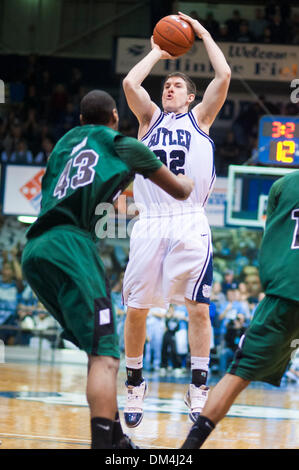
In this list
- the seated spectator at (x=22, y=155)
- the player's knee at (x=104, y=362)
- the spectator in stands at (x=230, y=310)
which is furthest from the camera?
the seated spectator at (x=22, y=155)

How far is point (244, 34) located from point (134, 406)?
1297cm

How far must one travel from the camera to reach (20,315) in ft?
46.0

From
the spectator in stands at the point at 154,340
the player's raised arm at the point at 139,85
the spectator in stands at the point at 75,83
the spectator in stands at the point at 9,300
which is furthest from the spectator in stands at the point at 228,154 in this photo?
the player's raised arm at the point at 139,85

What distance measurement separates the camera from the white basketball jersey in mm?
5316

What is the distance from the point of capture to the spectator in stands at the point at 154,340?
12.8m

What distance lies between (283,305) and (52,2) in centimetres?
1743

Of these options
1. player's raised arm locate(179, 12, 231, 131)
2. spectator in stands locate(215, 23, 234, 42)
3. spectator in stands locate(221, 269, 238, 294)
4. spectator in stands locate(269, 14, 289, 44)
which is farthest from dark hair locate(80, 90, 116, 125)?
spectator in stands locate(269, 14, 289, 44)

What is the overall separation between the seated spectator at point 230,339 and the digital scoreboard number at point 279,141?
3037 millimetres

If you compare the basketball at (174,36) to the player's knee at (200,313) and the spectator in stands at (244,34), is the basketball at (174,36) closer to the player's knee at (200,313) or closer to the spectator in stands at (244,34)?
the player's knee at (200,313)

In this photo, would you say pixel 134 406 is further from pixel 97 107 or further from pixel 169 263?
pixel 97 107

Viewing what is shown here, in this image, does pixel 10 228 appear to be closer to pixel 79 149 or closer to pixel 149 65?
pixel 149 65

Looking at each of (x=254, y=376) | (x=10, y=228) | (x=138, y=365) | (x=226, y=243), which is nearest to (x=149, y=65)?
(x=138, y=365)

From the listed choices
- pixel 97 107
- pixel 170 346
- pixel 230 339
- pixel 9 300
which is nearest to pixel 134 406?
pixel 97 107
